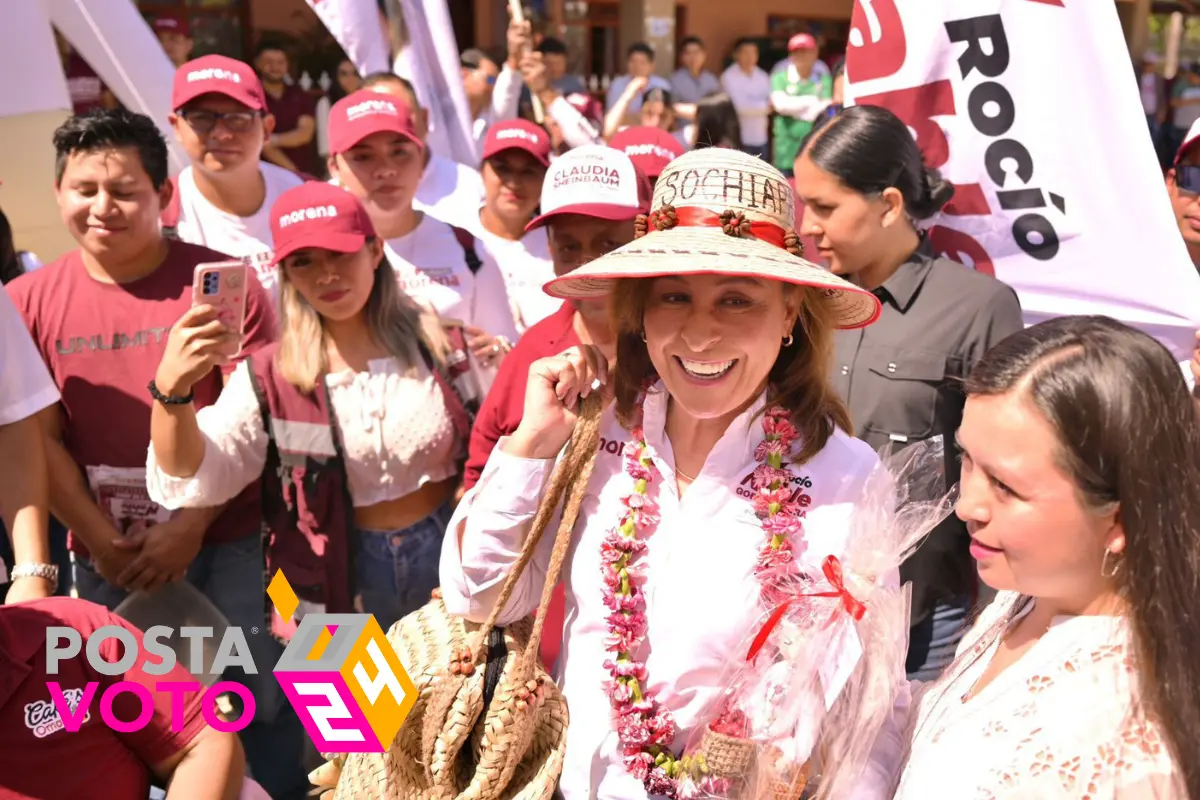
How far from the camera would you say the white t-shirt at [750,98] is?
1306 cm

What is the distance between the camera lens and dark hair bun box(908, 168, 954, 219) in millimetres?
3217

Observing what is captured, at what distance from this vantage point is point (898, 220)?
123 inches

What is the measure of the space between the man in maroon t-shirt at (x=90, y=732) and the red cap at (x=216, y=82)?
8.52 ft

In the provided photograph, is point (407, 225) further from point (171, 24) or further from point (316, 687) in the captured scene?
point (171, 24)

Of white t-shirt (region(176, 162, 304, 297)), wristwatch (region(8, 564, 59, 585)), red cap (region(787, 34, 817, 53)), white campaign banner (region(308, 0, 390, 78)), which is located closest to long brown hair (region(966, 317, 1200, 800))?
wristwatch (region(8, 564, 59, 585))

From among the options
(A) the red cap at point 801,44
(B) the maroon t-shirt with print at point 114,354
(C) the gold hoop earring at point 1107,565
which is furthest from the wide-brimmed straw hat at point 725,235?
(A) the red cap at point 801,44

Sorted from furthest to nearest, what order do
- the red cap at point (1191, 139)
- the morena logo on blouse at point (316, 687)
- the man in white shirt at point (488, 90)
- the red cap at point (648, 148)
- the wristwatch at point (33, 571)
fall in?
the man in white shirt at point (488, 90) < the red cap at point (648, 148) < the red cap at point (1191, 139) < the wristwatch at point (33, 571) < the morena logo on blouse at point (316, 687)

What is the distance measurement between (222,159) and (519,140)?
3.92 ft

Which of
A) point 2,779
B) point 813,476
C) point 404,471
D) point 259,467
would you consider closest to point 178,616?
point 259,467

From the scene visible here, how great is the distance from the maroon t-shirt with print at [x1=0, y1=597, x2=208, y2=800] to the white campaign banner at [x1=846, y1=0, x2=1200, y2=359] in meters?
2.81

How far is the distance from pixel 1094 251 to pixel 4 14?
4.82 metres

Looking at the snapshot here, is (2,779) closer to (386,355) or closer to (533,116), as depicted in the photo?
(386,355)

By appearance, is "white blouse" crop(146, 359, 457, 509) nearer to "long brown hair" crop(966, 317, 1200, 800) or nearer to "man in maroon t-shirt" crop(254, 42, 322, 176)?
"long brown hair" crop(966, 317, 1200, 800)

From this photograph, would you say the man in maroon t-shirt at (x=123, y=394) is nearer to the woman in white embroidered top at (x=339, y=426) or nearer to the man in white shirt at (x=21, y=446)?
the woman in white embroidered top at (x=339, y=426)
